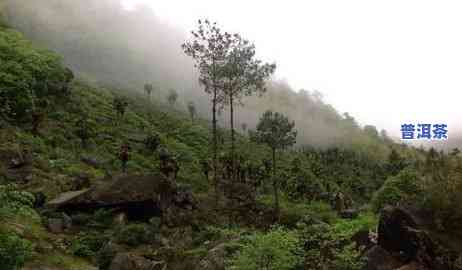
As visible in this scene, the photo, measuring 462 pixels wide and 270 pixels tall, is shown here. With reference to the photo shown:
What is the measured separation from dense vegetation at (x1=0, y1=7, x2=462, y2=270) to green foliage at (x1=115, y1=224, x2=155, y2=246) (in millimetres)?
72

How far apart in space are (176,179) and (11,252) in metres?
68.9

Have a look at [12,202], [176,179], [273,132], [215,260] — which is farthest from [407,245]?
[176,179]

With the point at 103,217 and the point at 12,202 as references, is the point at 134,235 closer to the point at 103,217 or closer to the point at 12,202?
the point at 103,217

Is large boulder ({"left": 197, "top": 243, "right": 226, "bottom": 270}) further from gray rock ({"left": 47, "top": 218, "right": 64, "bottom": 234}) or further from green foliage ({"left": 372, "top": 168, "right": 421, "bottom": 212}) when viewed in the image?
green foliage ({"left": 372, "top": 168, "right": 421, "bottom": 212})

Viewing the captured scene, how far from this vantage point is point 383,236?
1808cm

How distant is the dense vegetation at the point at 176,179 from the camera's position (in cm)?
1670

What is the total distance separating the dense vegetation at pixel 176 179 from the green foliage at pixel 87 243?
7cm

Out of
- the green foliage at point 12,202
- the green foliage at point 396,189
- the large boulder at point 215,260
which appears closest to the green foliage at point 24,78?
the green foliage at point 396,189

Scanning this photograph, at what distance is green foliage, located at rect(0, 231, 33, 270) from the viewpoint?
617 inches

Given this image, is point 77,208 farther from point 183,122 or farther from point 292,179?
point 183,122

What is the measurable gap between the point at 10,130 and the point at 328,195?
2569 inches

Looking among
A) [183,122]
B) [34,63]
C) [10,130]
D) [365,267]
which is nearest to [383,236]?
[365,267]

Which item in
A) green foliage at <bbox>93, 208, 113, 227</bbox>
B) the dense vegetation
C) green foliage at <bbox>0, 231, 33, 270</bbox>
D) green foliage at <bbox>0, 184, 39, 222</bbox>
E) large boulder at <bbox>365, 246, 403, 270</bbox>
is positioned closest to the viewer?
green foliage at <bbox>0, 184, 39, 222</bbox>

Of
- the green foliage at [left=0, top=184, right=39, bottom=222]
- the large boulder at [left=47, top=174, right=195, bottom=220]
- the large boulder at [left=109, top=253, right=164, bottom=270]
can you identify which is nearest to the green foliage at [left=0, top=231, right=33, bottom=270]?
the green foliage at [left=0, top=184, right=39, bottom=222]
